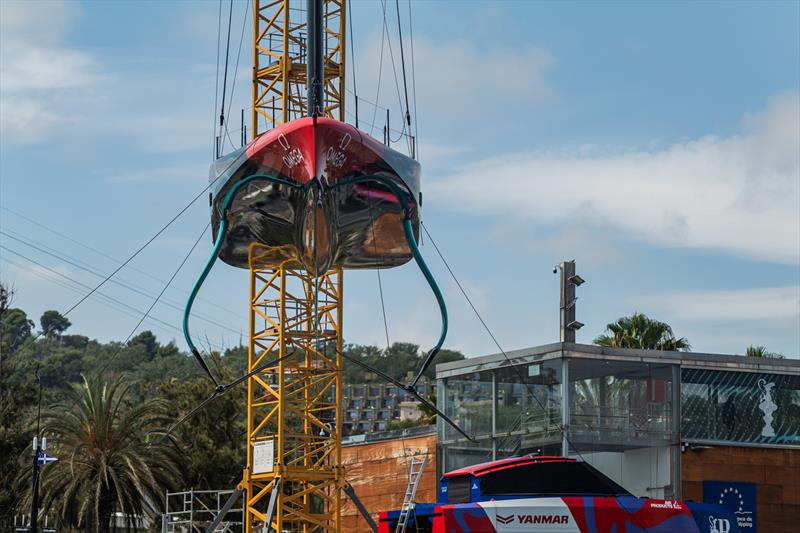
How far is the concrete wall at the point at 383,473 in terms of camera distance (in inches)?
1467

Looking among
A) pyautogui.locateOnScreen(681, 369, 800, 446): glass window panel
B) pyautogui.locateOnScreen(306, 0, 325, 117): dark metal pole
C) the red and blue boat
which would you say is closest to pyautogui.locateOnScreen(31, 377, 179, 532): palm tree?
pyautogui.locateOnScreen(681, 369, 800, 446): glass window panel

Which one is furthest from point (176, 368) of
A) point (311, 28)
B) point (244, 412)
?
point (311, 28)

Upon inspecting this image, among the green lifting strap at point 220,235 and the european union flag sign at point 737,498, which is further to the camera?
the european union flag sign at point 737,498

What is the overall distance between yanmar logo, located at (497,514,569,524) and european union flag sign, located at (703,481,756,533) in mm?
12450

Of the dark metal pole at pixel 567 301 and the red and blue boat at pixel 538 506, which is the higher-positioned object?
the dark metal pole at pixel 567 301

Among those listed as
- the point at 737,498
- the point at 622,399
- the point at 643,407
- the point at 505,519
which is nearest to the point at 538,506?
the point at 505,519

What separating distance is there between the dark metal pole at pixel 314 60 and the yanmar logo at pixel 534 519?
7485 mm

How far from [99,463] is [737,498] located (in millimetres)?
21062

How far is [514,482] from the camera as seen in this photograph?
21.2 meters

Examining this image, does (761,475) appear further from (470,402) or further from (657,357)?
(470,402)

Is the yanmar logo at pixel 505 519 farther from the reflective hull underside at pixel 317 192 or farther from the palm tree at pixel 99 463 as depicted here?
the palm tree at pixel 99 463

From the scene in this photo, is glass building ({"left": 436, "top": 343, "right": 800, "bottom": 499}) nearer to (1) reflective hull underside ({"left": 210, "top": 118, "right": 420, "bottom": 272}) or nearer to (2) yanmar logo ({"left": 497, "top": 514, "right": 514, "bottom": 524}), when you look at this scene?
(2) yanmar logo ({"left": 497, "top": 514, "right": 514, "bottom": 524})

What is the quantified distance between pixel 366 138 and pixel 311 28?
334 centimetres

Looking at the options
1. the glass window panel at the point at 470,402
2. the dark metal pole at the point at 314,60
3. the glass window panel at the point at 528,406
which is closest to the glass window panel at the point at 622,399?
the glass window panel at the point at 528,406
